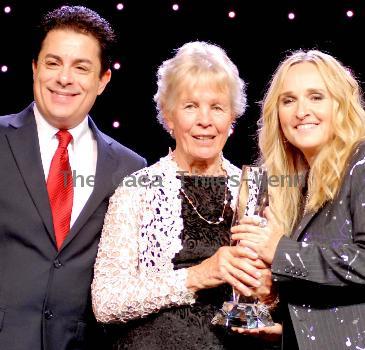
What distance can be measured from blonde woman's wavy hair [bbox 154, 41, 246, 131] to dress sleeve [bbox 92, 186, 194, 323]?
34 cm

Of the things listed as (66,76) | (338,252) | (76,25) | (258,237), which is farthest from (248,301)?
(76,25)

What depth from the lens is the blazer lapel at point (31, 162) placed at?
80.5 inches

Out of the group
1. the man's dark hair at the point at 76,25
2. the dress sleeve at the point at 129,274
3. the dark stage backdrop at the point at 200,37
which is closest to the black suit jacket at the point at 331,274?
the dress sleeve at the point at 129,274

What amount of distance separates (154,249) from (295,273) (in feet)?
1.48

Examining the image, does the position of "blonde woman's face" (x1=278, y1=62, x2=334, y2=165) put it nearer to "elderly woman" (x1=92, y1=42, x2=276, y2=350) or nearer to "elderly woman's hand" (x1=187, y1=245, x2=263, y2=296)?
"elderly woman" (x1=92, y1=42, x2=276, y2=350)

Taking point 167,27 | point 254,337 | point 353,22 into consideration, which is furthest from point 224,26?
point 254,337

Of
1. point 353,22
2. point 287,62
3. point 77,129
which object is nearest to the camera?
point 287,62

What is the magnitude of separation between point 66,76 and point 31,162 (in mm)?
324

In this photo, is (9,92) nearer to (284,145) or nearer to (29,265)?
(29,265)

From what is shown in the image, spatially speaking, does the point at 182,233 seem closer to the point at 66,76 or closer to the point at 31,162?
the point at 31,162

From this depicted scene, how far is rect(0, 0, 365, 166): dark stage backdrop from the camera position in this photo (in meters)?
3.11

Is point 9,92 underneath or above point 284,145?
above

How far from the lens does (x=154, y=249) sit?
77.0 inches

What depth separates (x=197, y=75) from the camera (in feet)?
6.70
